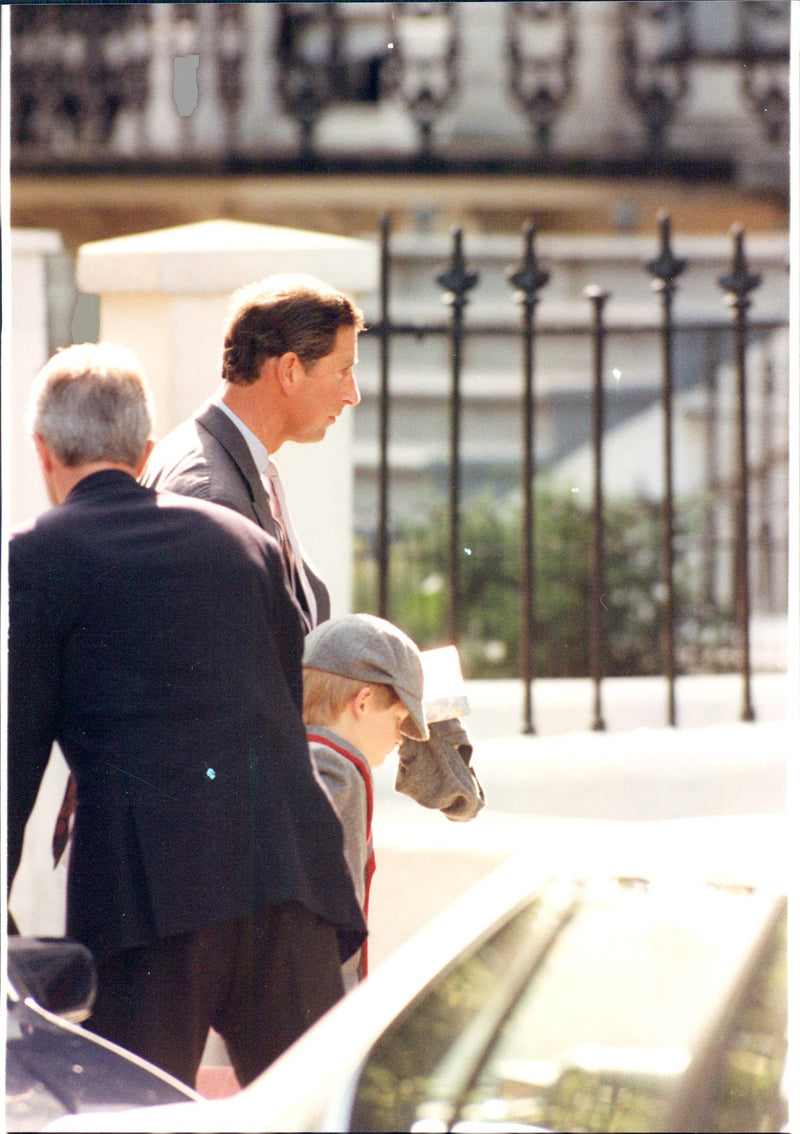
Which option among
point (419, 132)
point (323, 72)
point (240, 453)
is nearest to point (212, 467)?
point (240, 453)

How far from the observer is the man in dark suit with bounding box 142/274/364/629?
7.68 feet

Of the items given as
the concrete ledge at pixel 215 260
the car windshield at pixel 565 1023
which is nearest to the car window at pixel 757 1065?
the car windshield at pixel 565 1023

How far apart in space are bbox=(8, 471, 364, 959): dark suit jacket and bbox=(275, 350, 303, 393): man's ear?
0.30 metres

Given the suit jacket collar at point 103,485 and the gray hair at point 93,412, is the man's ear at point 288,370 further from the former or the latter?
the suit jacket collar at point 103,485

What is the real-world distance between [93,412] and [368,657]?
599mm

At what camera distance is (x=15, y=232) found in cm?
311

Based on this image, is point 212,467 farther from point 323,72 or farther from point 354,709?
point 323,72

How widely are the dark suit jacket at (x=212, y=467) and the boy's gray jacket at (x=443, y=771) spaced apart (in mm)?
472

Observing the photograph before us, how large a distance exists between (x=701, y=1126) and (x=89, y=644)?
43.6 inches

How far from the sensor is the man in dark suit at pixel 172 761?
7.01 ft

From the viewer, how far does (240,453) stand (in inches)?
93.1

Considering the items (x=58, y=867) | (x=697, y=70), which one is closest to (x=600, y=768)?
(x=58, y=867)

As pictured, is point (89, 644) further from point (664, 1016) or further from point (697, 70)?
point (697, 70)

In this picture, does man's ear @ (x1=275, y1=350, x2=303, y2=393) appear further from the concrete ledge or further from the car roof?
the car roof
